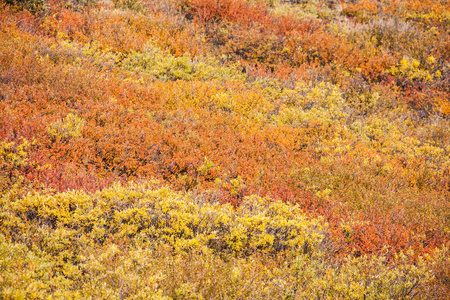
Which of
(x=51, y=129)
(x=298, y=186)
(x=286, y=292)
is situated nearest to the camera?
(x=286, y=292)

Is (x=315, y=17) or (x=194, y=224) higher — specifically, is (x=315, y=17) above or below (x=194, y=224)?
above

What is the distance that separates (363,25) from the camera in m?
13.8

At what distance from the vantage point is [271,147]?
757cm

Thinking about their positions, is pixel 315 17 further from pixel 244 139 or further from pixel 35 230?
pixel 35 230

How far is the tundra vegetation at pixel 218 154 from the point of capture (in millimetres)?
3783

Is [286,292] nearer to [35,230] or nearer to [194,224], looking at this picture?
[194,224]

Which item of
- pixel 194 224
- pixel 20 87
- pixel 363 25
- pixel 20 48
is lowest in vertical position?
pixel 194 224

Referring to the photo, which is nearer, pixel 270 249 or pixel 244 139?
pixel 270 249

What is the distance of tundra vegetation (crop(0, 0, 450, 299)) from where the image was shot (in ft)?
12.4

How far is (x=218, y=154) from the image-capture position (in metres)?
6.75

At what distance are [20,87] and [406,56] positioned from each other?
1238cm

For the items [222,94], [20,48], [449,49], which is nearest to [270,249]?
[222,94]

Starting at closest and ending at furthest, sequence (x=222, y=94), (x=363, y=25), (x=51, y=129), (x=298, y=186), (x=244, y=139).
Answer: (x=51, y=129), (x=298, y=186), (x=244, y=139), (x=222, y=94), (x=363, y=25)

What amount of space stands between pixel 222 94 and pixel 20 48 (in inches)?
205
